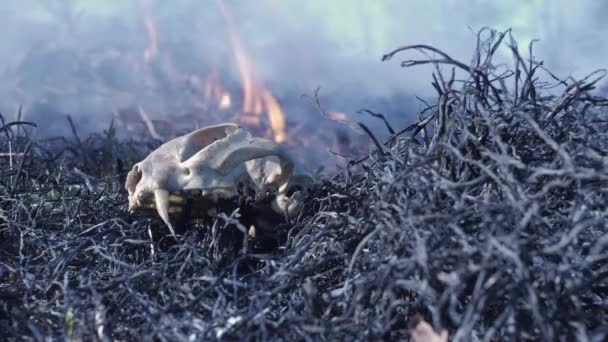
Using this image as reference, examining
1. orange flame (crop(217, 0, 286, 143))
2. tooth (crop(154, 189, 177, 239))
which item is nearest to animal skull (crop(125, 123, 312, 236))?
tooth (crop(154, 189, 177, 239))

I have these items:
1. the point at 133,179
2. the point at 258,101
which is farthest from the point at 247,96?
the point at 133,179

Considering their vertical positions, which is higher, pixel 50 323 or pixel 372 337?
pixel 372 337

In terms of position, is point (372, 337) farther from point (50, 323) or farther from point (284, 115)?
point (284, 115)

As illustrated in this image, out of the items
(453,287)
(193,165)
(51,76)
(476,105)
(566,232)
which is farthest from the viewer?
(51,76)

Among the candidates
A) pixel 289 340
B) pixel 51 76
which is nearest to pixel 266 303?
pixel 289 340

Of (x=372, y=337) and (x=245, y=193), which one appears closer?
(x=372, y=337)

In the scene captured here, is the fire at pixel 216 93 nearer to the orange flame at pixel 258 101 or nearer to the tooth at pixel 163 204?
the orange flame at pixel 258 101

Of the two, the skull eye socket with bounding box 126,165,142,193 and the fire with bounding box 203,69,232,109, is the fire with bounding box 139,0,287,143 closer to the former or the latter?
the fire with bounding box 203,69,232,109

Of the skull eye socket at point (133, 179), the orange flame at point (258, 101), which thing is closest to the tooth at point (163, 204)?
the skull eye socket at point (133, 179)
